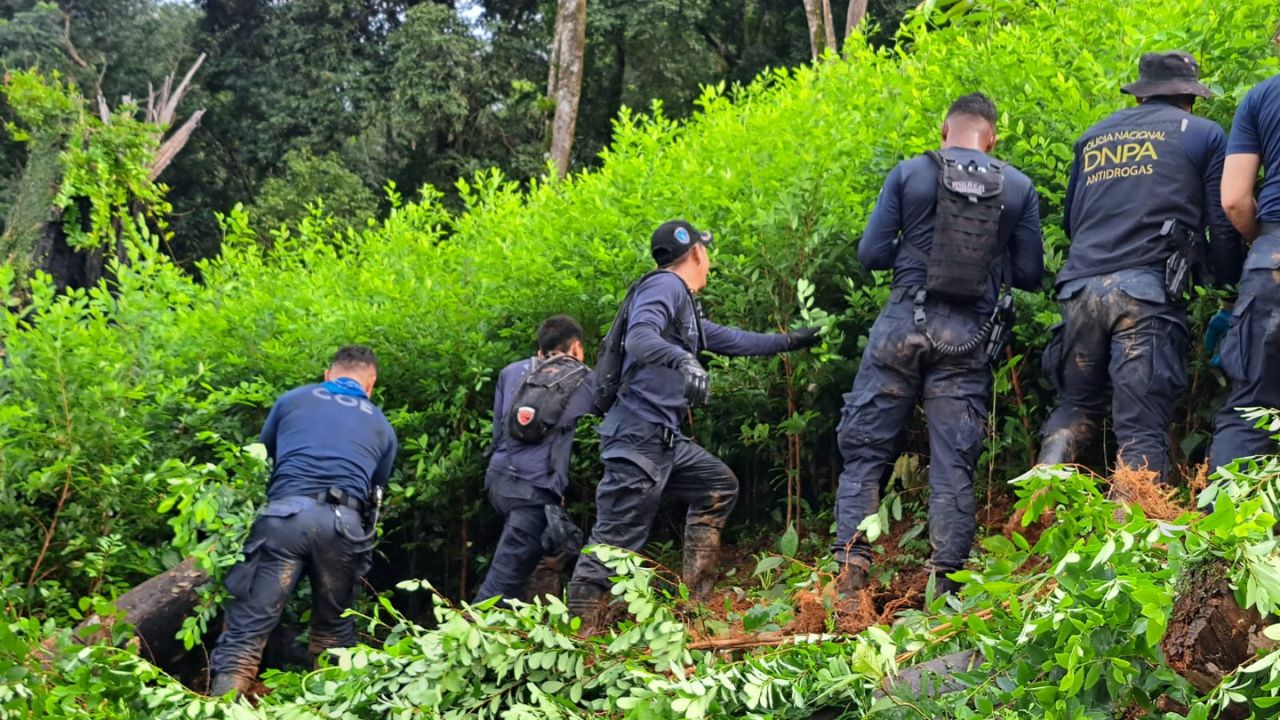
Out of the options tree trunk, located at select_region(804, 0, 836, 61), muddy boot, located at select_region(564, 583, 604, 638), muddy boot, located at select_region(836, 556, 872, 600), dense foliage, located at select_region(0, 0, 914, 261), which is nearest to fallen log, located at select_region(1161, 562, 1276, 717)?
muddy boot, located at select_region(836, 556, 872, 600)

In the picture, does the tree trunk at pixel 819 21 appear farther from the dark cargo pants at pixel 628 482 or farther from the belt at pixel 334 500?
the belt at pixel 334 500

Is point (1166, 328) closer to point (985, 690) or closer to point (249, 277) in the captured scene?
point (985, 690)

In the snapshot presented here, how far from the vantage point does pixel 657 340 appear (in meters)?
5.93

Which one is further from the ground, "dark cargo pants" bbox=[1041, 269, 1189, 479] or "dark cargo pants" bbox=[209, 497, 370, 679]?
"dark cargo pants" bbox=[1041, 269, 1189, 479]

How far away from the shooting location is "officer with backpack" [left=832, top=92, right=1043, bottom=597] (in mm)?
5680

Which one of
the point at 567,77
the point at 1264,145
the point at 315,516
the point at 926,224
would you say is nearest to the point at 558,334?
the point at 315,516

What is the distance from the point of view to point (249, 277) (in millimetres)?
9672

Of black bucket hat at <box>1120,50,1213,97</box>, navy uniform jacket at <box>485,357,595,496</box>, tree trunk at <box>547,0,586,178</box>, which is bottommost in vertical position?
navy uniform jacket at <box>485,357,595,496</box>

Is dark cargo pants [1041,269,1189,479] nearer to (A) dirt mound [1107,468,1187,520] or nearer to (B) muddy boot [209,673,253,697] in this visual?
(A) dirt mound [1107,468,1187,520]

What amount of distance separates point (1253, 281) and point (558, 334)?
3501 millimetres

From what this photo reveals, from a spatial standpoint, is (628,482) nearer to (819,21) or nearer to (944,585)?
(944,585)

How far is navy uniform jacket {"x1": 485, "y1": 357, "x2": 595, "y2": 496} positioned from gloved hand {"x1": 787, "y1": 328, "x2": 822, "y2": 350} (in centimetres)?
110

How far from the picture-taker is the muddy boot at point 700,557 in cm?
645

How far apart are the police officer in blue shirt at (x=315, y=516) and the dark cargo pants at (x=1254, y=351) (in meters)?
4.27
